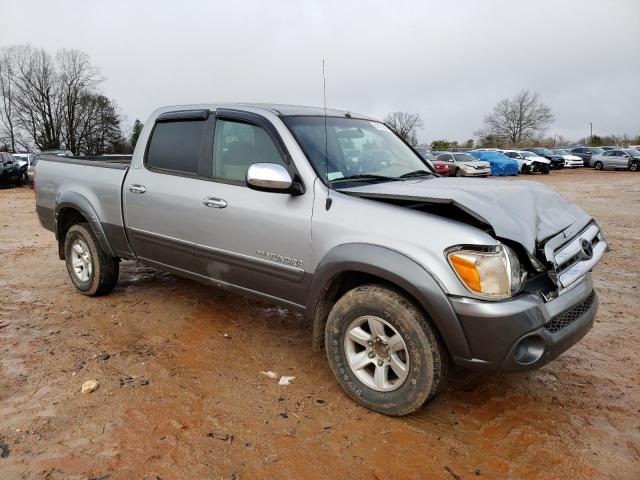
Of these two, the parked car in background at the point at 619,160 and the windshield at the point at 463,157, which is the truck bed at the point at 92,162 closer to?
the windshield at the point at 463,157

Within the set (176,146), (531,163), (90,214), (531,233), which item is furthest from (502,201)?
(531,163)

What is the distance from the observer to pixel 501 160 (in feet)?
92.2

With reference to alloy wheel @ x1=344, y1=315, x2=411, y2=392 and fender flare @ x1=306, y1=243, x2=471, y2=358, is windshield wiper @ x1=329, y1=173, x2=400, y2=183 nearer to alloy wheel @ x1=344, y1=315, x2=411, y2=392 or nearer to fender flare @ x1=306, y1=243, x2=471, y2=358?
fender flare @ x1=306, y1=243, x2=471, y2=358

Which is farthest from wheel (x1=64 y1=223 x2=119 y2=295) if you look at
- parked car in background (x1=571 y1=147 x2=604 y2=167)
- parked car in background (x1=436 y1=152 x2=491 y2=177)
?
parked car in background (x1=571 y1=147 x2=604 y2=167)

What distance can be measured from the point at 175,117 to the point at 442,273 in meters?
2.83

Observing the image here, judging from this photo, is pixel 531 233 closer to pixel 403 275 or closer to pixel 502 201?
pixel 502 201

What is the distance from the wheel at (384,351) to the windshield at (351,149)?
0.91 m

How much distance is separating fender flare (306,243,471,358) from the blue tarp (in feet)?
87.0

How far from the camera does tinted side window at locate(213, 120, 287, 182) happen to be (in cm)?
360

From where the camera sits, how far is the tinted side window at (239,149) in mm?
3602

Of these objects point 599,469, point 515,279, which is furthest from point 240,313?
point 599,469

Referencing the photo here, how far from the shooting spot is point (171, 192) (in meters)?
4.06

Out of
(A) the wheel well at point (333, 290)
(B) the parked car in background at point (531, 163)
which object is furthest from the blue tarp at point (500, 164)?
(A) the wheel well at point (333, 290)

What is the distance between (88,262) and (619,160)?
36.1 m
